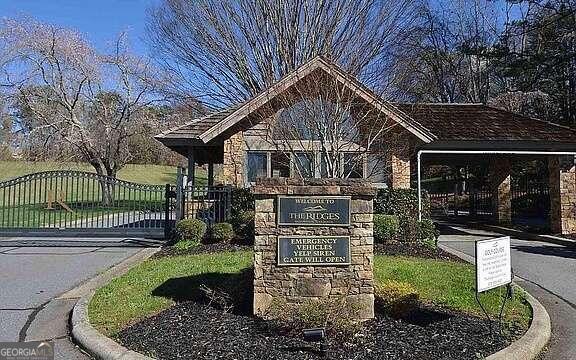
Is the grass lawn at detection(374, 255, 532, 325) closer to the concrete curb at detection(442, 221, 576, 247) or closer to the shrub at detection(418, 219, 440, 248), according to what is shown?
the shrub at detection(418, 219, 440, 248)

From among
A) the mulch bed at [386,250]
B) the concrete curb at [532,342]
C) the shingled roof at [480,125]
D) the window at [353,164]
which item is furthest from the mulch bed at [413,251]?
A: the concrete curb at [532,342]

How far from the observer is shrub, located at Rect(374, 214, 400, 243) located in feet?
44.6

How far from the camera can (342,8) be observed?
2214cm

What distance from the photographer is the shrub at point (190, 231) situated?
534 inches

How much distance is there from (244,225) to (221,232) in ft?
2.32

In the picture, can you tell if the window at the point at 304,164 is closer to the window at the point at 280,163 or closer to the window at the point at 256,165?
the window at the point at 280,163

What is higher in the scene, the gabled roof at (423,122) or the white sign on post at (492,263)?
the gabled roof at (423,122)

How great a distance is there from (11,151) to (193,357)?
3190 cm

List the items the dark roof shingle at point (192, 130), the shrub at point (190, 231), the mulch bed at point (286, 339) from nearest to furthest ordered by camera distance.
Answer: the mulch bed at point (286, 339)
the shrub at point (190, 231)
the dark roof shingle at point (192, 130)

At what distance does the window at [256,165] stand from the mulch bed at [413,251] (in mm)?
5008

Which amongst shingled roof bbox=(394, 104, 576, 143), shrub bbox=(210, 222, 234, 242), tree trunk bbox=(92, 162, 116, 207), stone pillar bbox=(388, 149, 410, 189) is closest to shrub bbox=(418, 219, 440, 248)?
stone pillar bbox=(388, 149, 410, 189)

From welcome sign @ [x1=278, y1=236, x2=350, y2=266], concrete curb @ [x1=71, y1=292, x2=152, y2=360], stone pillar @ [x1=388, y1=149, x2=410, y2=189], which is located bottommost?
concrete curb @ [x1=71, y1=292, x2=152, y2=360]

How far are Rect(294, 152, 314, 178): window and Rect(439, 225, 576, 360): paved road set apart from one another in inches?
176

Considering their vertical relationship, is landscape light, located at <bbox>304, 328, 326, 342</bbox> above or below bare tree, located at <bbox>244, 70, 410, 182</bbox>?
below
